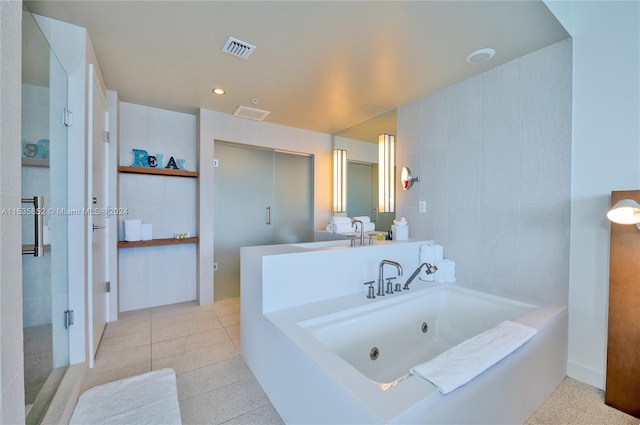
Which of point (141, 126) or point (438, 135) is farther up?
point (141, 126)

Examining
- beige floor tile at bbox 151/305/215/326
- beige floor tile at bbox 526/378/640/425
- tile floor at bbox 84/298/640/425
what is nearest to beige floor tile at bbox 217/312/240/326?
tile floor at bbox 84/298/640/425

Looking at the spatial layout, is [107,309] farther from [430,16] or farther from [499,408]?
[430,16]

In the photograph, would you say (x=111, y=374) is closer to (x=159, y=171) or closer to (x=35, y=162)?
(x=35, y=162)

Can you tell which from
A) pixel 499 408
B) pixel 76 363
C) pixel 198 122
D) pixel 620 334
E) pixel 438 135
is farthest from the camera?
pixel 198 122

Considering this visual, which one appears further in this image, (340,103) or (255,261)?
(340,103)

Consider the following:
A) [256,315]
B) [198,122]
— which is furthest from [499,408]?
[198,122]

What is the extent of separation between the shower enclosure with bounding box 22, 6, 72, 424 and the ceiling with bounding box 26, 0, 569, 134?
438 millimetres

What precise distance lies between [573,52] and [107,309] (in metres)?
4.47

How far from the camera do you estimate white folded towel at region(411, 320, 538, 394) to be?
3.60 feet

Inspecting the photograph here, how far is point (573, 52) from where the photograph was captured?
5.94 feet

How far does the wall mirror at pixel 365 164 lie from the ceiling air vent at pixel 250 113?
1254 mm

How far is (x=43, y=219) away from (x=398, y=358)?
2408mm

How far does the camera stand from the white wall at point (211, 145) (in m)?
3.25

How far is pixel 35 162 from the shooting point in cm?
148
